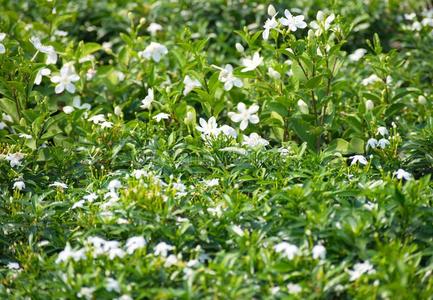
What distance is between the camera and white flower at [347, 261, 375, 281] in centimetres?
281

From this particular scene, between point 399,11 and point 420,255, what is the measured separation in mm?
3689

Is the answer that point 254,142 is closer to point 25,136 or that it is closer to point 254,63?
point 254,63

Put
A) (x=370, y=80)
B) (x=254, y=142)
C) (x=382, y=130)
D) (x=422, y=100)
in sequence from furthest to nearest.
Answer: (x=370, y=80) < (x=422, y=100) < (x=382, y=130) < (x=254, y=142)

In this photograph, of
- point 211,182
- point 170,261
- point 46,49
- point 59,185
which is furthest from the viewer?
point 46,49

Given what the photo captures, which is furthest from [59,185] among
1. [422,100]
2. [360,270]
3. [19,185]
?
[422,100]

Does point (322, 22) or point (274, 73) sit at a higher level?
point (322, 22)

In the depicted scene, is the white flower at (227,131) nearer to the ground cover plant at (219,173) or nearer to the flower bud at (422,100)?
the ground cover plant at (219,173)

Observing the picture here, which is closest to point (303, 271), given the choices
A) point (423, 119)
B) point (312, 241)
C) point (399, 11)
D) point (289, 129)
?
point (312, 241)

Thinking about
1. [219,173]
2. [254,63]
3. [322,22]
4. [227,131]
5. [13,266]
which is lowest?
[13,266]

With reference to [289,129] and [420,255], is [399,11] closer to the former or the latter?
[289,129]

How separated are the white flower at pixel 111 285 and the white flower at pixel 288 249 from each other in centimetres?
61

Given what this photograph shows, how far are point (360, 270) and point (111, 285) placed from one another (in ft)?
3.02

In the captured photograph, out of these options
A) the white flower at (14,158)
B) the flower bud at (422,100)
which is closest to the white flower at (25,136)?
the white flower at (14,158)

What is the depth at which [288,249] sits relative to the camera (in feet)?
9.31
